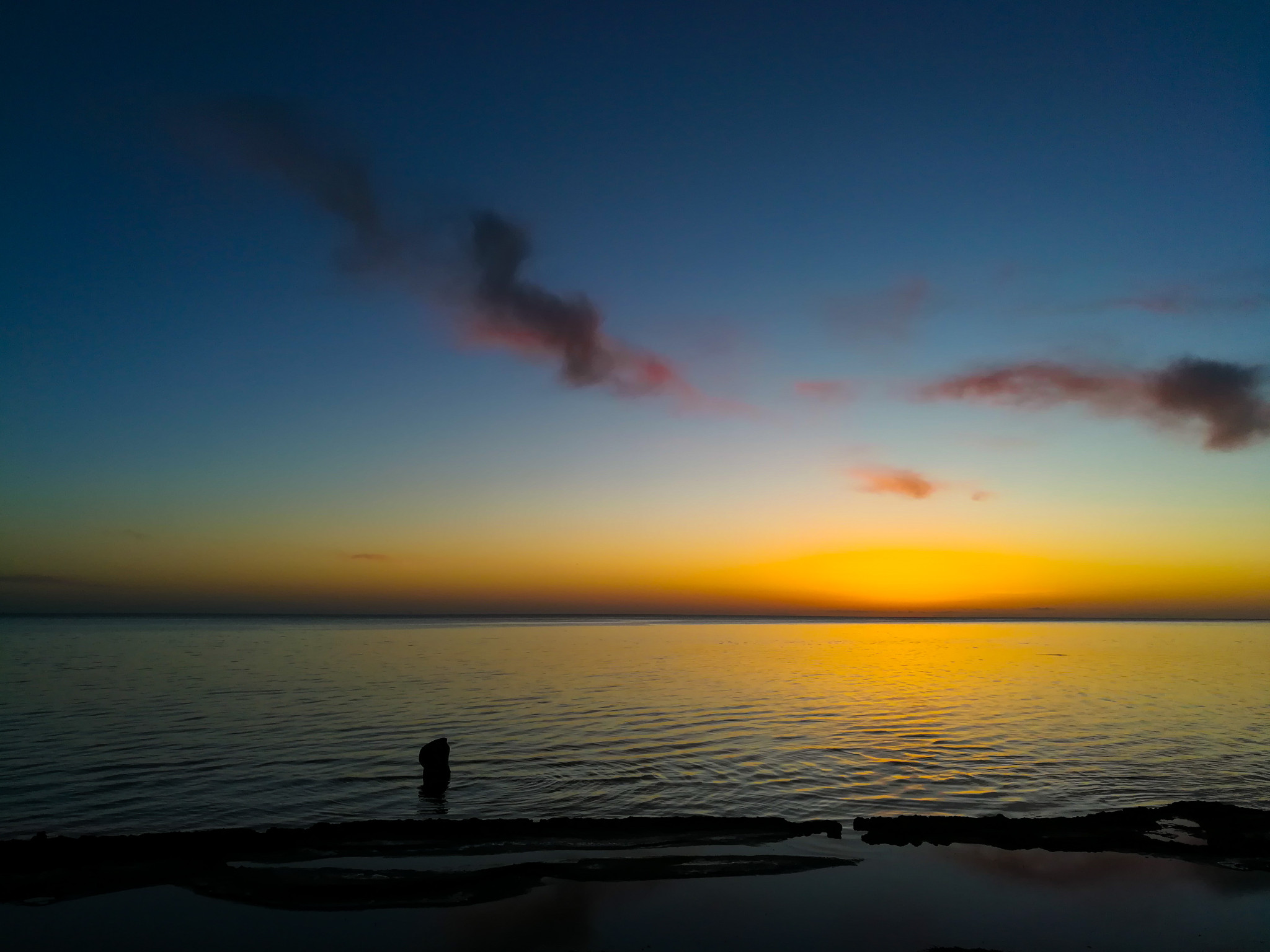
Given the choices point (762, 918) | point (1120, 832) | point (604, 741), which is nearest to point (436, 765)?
point (604, 741)

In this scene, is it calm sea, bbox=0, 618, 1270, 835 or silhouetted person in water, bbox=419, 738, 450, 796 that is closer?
calm sea, bbox=0, 618, 1270, 835

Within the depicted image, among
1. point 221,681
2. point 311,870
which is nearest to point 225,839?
point 311,870

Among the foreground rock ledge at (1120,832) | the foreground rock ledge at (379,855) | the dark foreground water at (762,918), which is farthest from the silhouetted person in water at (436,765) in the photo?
the foreground rock ledge at (1120,832)

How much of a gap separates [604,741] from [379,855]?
20088 millimetres

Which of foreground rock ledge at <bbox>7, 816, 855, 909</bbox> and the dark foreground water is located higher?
foreground rock ledge at <bbox>7, 816, 855, 909</bbox>

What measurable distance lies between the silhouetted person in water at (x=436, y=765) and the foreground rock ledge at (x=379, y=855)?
579cm

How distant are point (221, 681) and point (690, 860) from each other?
62737 millimetres

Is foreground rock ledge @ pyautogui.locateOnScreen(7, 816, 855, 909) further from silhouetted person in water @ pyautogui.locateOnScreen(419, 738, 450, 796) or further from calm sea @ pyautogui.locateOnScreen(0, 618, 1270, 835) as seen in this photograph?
silhouetted person in water @ pyautogui.locateOnScreen(419, 738, 450, 796)

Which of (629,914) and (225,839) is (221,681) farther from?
(629,914)

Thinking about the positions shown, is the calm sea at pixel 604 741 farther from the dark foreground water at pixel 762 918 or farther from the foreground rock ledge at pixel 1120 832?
the dark foreground water at pixel 762 918

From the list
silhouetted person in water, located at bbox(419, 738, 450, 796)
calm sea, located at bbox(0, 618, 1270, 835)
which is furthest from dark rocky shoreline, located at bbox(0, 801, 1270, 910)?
silhouetted person in water, located at bbox(419, 738, 450, 796)

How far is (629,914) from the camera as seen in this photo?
57.1ft

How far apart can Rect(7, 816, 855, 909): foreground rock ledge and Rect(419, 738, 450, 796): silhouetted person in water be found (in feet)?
19.0

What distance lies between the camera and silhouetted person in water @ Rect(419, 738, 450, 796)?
29.5 meters
